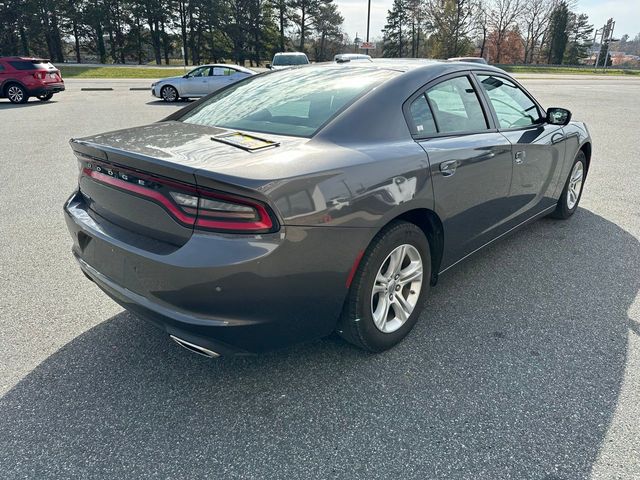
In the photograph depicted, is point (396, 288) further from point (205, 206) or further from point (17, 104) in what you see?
point (17, 104)

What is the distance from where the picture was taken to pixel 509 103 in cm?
355

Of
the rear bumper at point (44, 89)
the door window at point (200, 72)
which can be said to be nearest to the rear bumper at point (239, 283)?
the door window at point (200, 72)

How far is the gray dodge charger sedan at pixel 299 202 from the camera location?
188 cm

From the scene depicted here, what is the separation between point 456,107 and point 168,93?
52.2ft

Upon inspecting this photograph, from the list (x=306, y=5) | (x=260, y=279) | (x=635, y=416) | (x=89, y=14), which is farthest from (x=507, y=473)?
(x=306, y=5)

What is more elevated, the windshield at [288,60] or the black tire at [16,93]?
the windshield at [288,60]

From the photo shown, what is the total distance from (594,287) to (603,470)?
1845 mm

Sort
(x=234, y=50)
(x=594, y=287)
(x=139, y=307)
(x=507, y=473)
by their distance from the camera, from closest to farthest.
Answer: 1. (x=507, y=473)
2. (x=139, y=307)
3. (x=594, y=287)
4. (x=234, y=50)

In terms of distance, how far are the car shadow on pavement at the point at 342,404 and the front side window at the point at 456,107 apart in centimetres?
121

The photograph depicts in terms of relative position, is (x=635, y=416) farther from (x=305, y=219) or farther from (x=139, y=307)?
(x=139, y=307)

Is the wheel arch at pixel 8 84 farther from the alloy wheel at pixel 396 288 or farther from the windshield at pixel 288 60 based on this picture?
the alloy wheel at pixel 396 288

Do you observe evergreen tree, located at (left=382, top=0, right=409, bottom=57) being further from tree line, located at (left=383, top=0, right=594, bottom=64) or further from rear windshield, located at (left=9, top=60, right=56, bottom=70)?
rear windshield, located at (left=9, top=60, right=56, bottom=70)

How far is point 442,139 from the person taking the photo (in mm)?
2693

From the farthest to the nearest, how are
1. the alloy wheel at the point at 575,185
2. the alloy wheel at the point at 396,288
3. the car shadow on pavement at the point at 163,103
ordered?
1. the car shadow on pavement at the point at 163,103
2. the alloy wheel at the point at 575,185
3. the alloy wheel at the point at 396,288
